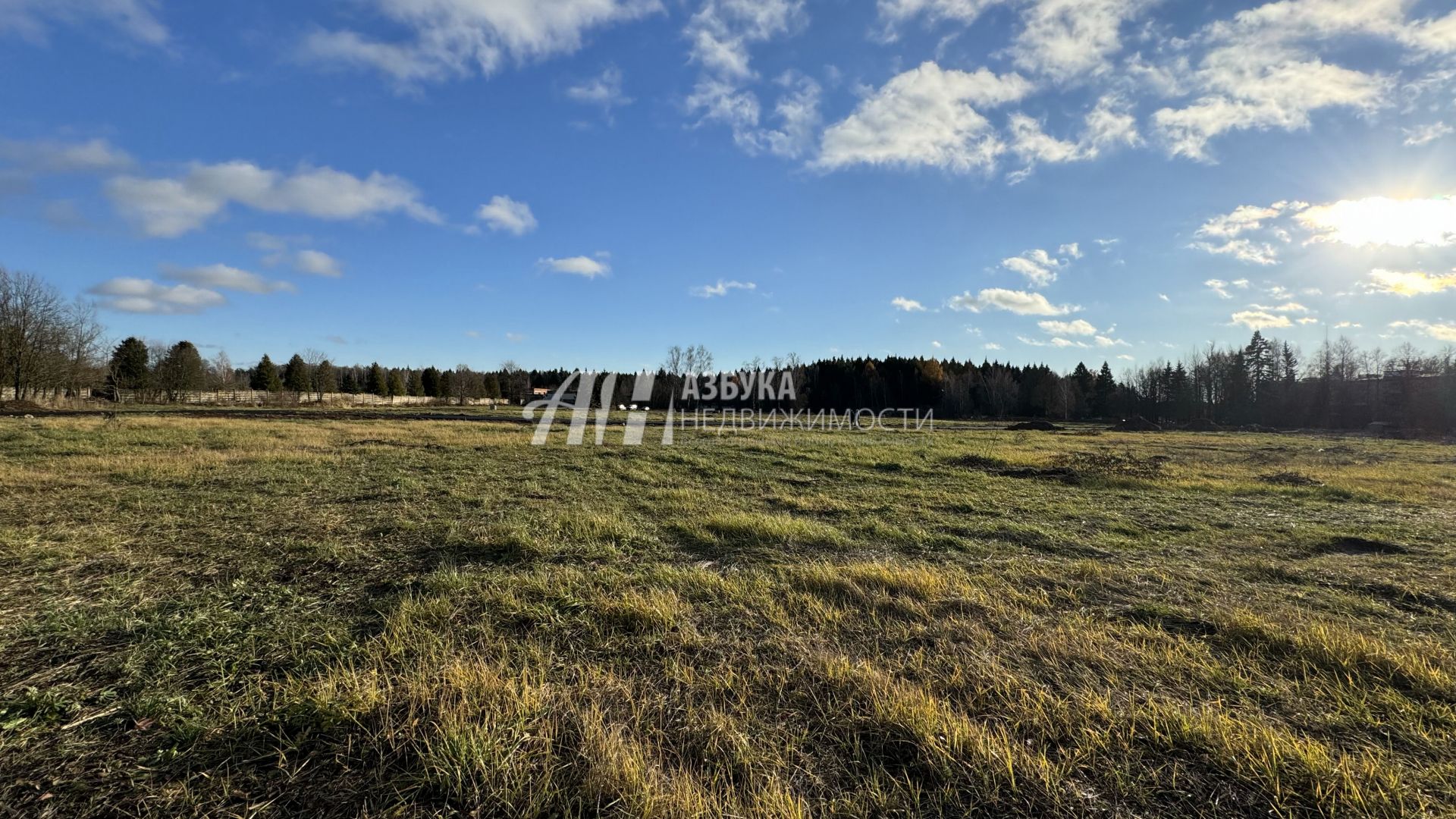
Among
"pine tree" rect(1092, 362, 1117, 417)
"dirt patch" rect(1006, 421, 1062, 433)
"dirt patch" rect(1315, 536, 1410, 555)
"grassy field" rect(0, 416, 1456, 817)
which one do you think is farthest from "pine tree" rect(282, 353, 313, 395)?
"pine tree" rect(1092, 362, 1117, 417)

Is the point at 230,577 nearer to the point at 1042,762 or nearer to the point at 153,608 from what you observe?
the point at 153,608

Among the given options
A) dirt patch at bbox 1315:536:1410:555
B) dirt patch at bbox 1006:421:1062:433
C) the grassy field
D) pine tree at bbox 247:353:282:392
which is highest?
pine tree at bbox 247:353:282:392

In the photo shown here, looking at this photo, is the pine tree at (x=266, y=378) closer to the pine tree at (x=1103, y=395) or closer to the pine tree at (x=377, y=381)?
the pine tree at (x=377, y=381)

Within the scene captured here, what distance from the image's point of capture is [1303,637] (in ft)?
15.0

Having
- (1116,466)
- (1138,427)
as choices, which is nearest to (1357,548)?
(1116,466)

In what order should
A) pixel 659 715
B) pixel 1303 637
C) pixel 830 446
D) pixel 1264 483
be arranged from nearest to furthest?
1. pixel 659 715
2. pixel 1303 637
3. pixel 1264 483
4. pixel 830 446

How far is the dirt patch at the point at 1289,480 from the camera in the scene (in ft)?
50.8

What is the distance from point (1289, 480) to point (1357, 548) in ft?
33.3

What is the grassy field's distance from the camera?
274cm

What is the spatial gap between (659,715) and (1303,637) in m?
5.62

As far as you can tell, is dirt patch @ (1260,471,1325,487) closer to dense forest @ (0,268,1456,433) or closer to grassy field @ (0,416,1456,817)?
grassy field @ (0,416,1456,817)

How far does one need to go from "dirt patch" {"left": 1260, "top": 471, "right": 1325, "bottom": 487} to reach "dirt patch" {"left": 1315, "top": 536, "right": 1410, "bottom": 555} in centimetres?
838

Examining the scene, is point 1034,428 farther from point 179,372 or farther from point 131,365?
point 131,365

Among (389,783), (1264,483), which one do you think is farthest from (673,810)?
(1264,483)
